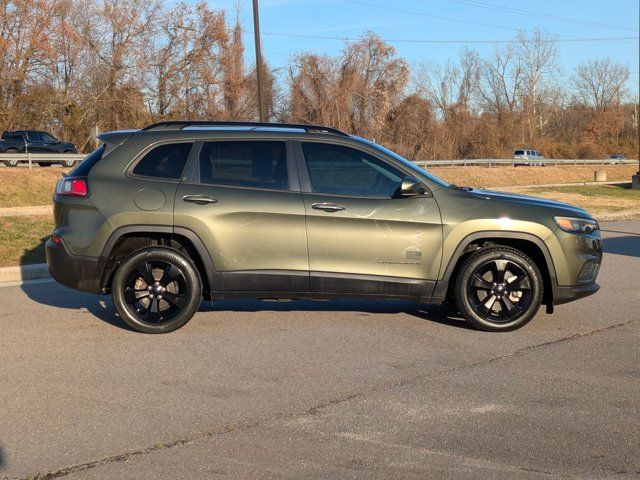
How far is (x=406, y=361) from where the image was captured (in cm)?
609

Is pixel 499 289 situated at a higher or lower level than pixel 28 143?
lower

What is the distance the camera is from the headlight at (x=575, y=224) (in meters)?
7.07

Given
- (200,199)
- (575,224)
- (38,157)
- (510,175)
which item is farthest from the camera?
(510,175)

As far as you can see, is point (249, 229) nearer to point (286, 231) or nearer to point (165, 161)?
point (286, 231)

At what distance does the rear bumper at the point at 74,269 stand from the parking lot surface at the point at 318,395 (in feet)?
1.48

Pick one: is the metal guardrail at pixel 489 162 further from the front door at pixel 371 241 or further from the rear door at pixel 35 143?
the front door at pixel 371 241

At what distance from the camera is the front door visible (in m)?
6.85

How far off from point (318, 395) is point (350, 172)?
250cm

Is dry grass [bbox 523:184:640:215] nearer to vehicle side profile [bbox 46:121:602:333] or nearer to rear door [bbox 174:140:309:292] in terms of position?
vehicle side profile [bbox 46:121:602:333]

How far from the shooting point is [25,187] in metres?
23.2

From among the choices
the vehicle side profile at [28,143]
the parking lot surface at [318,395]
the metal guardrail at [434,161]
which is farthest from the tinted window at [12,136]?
the parking lot surface at [318,395]

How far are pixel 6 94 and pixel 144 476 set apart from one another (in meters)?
41.0

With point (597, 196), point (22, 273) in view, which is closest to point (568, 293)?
point (22, 273)

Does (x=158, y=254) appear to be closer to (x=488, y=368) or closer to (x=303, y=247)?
(x=303, y=247)
